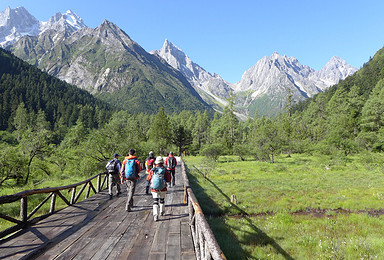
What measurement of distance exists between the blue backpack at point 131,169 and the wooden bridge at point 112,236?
5.08 feet

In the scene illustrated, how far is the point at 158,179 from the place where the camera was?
22.9 feet

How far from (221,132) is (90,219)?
6445cm

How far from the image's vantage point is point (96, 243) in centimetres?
523

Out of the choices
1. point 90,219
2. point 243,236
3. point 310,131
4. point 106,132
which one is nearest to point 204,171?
point 106,132

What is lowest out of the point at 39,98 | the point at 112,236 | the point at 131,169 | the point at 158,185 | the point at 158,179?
the point at 112,236

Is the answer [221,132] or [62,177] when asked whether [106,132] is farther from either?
[221,132]

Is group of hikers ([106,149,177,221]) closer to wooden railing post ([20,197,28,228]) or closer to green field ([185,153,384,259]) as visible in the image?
green field ([185,153,384,259])

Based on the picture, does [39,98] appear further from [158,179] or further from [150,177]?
[158,179]

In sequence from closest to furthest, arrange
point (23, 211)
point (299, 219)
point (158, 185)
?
point (23, 211) < point (158, 185) < point (299, 219)

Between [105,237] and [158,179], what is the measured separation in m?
2.36

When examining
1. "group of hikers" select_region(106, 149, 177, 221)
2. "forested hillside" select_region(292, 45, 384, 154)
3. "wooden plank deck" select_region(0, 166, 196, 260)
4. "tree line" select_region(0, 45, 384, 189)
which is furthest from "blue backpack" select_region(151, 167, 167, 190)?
"forested hillside" select_region(292, 45, 384, 154)

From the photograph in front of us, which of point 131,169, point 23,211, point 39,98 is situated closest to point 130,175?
point 131,169

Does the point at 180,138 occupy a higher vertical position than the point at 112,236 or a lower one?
higher

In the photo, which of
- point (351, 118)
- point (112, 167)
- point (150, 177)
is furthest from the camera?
point (351, 118)
